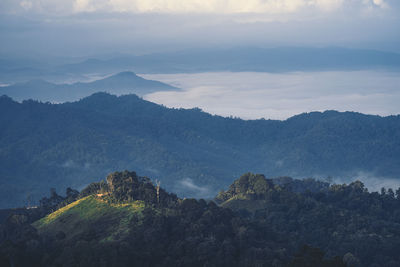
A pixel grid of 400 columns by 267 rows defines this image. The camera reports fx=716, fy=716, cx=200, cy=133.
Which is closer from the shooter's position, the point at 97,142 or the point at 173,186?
the point at 173,186

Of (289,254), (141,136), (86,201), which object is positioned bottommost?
(289,254)

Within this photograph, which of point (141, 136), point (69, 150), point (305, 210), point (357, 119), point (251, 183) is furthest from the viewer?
point (357, 119)

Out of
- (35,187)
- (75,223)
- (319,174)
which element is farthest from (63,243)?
(319,174)

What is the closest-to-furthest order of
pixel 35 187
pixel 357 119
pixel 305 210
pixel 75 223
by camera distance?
1. pixel 75 223
2. pixel 305 210
3. pixel 35 187
4. pixel 357 119

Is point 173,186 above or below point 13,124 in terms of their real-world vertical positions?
below

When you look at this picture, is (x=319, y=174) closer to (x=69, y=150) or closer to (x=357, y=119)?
(x=357, y=119)

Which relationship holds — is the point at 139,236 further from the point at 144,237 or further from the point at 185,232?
the point at 185,232

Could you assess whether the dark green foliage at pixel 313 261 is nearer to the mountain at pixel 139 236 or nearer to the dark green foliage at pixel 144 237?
the mountain at pixel 139 236
